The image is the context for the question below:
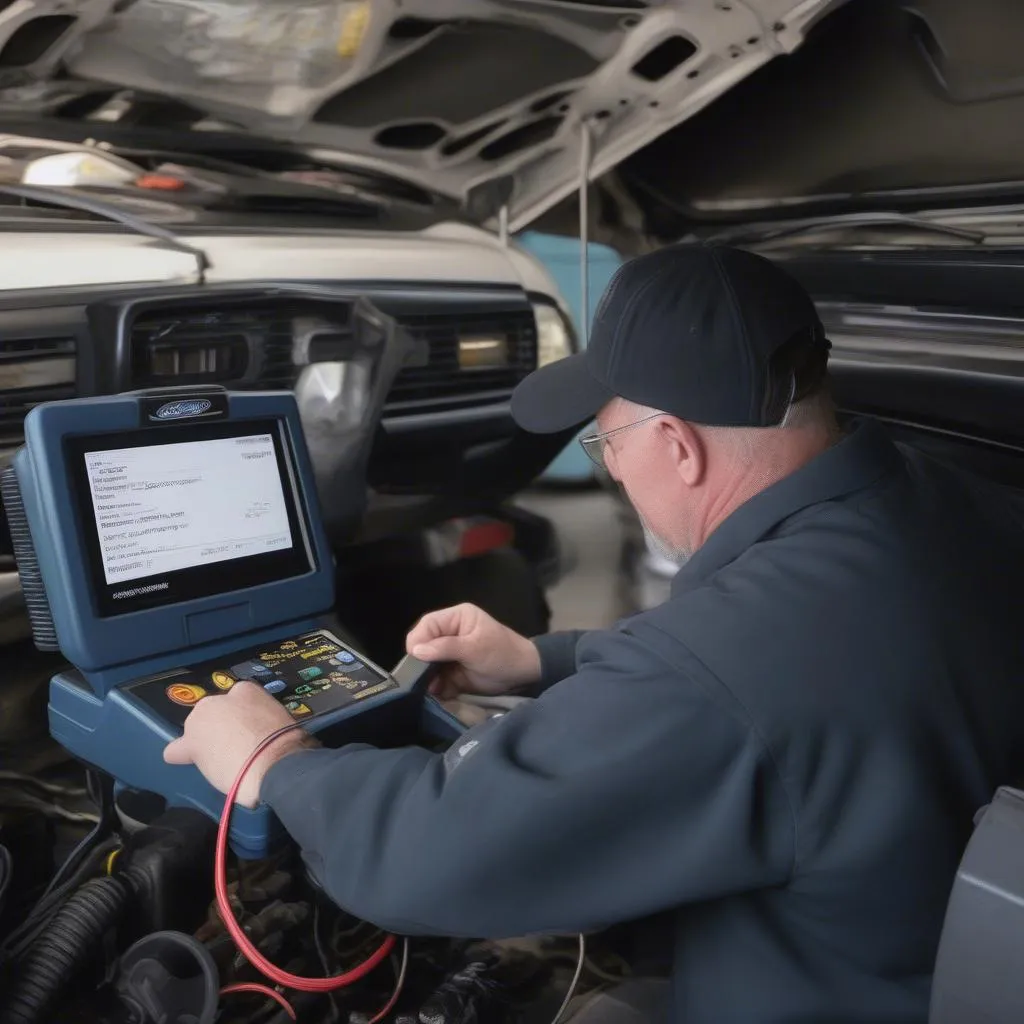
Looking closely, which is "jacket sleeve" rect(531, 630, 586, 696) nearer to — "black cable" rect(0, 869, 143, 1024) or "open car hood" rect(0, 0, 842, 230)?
"black cable" rect(0, 869, 143, 1024)

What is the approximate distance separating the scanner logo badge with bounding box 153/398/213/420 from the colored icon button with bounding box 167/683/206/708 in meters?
0.32

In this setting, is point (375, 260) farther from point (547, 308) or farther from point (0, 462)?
point (0, 462)

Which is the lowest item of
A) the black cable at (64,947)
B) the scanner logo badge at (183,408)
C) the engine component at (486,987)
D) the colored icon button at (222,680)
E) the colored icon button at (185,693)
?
the engine component at (486,987)

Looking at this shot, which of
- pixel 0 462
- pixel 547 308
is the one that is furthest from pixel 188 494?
pixel 547 308

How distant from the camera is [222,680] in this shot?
3.95 feet

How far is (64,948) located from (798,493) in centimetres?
86

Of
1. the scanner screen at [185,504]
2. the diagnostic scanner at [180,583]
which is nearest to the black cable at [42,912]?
the diagnostic scanner at [180,583]

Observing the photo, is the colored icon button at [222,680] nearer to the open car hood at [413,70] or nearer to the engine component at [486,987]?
the engine component at [486,987]

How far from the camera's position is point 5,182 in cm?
162

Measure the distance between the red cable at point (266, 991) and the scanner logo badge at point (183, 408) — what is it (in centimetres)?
65

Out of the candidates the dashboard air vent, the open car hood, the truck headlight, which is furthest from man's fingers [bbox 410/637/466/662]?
the truck headlight

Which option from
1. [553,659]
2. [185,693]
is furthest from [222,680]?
[553,659]

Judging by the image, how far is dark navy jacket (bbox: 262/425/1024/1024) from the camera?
80 cm

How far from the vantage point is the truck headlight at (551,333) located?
89.6 inches
